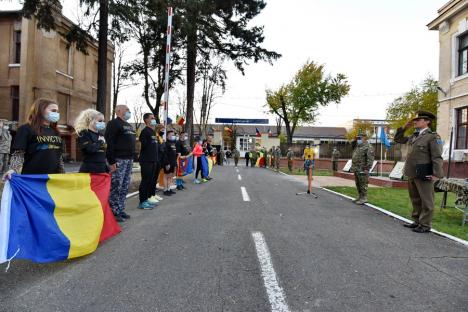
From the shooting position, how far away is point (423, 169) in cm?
661

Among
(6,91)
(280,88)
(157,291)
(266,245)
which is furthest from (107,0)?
(280,88)

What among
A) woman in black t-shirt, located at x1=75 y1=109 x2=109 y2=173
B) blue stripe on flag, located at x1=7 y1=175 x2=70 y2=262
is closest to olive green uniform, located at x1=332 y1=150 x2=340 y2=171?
woman in black t-shirt, located at x1=75 y1=109 x2=109 y2=173

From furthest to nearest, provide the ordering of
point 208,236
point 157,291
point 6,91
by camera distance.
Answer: point 6,91, point 208,236, point 157,291

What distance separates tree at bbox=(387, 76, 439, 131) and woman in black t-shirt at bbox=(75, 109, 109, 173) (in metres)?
36.0

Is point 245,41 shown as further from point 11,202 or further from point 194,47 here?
point 11,202

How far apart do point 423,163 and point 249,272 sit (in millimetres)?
4362

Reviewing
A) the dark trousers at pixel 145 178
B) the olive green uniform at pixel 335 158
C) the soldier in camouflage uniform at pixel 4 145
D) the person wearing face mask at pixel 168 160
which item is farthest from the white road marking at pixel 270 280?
the olive green uniform at pixel 335 158

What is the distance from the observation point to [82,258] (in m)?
4.46

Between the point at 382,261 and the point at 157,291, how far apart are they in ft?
9.31

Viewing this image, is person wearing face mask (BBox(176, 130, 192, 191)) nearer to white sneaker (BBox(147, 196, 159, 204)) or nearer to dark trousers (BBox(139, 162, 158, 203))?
white sneaker (BBox(147, 196, 159, 204))

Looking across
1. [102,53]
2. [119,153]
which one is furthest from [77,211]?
[102,53]

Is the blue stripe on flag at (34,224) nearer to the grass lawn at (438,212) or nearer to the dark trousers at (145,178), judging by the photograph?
the dark trousers at (145,178)

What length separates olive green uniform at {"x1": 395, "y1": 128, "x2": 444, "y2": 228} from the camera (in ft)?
21.4

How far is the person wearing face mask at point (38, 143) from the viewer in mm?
4418
